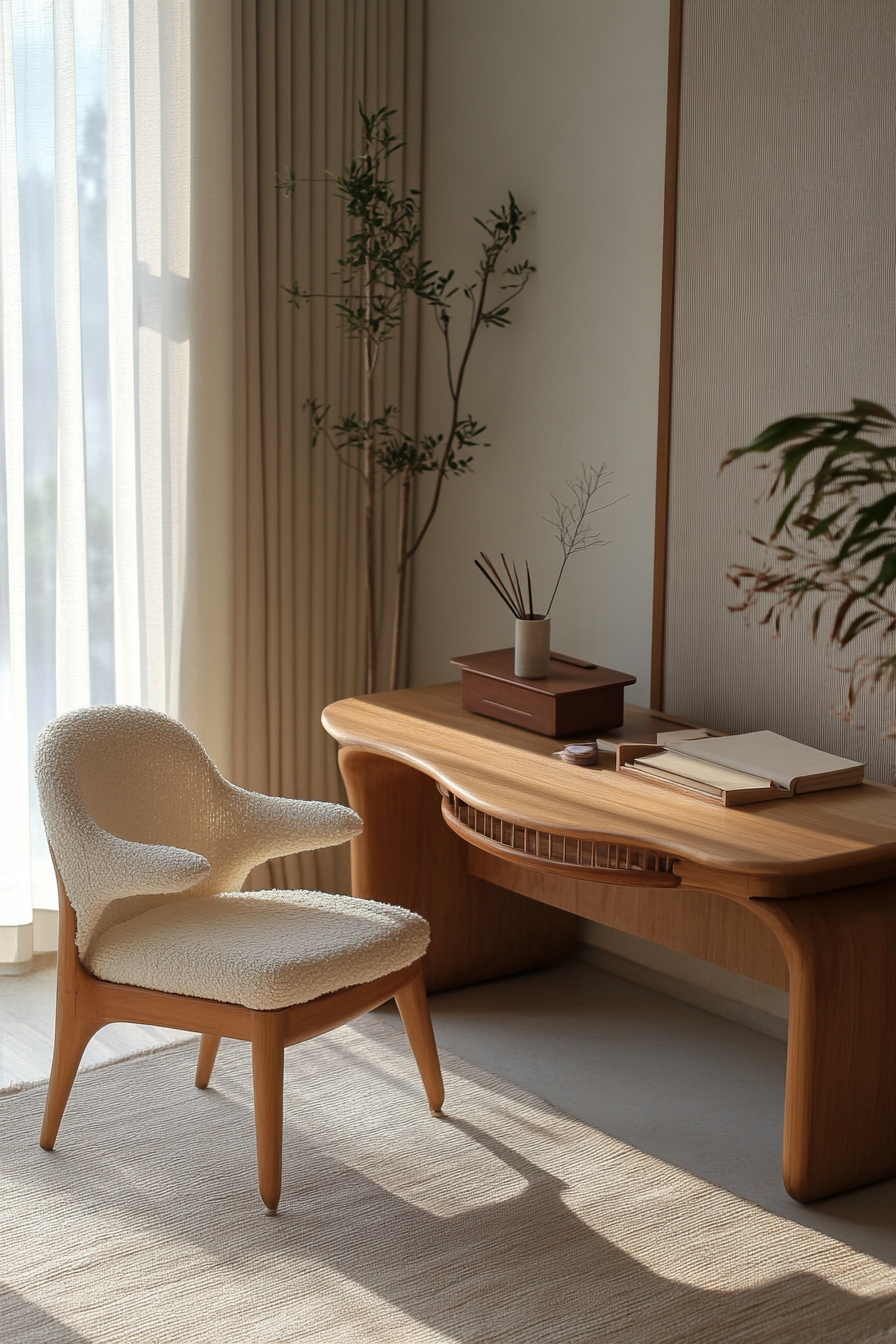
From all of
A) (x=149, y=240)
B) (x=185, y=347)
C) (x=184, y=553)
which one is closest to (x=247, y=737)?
(x=184, y=553)

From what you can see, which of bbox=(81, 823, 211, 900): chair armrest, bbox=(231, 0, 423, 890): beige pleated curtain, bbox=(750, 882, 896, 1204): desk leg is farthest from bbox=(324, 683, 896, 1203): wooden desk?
bbox=(231, 0, 423, 890): beige pleated curtain

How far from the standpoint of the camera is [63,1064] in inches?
90.0

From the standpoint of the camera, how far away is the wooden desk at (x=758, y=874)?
2.06 metres

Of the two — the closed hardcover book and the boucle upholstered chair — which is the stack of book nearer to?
the closed hardcover book

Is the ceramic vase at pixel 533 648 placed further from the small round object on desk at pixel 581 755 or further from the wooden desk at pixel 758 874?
the small round object on desk at pixel 581 755

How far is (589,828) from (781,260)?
3.94 ft

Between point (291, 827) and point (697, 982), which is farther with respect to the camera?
point (697, 982)

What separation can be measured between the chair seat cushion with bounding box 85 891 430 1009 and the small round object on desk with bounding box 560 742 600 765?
0.42m

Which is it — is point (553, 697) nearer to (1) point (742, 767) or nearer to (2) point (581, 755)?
(2) point (581, 755)

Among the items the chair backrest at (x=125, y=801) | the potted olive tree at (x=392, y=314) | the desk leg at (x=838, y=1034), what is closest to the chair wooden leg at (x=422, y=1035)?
the chair backrest at (x=125, y=801)

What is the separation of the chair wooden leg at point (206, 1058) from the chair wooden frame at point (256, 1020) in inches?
11.2

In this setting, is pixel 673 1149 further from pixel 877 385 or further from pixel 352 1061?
pixel 877 385

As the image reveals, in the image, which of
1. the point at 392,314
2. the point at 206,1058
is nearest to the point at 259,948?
the point at 206,1058

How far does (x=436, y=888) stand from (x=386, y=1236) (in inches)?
40.1
